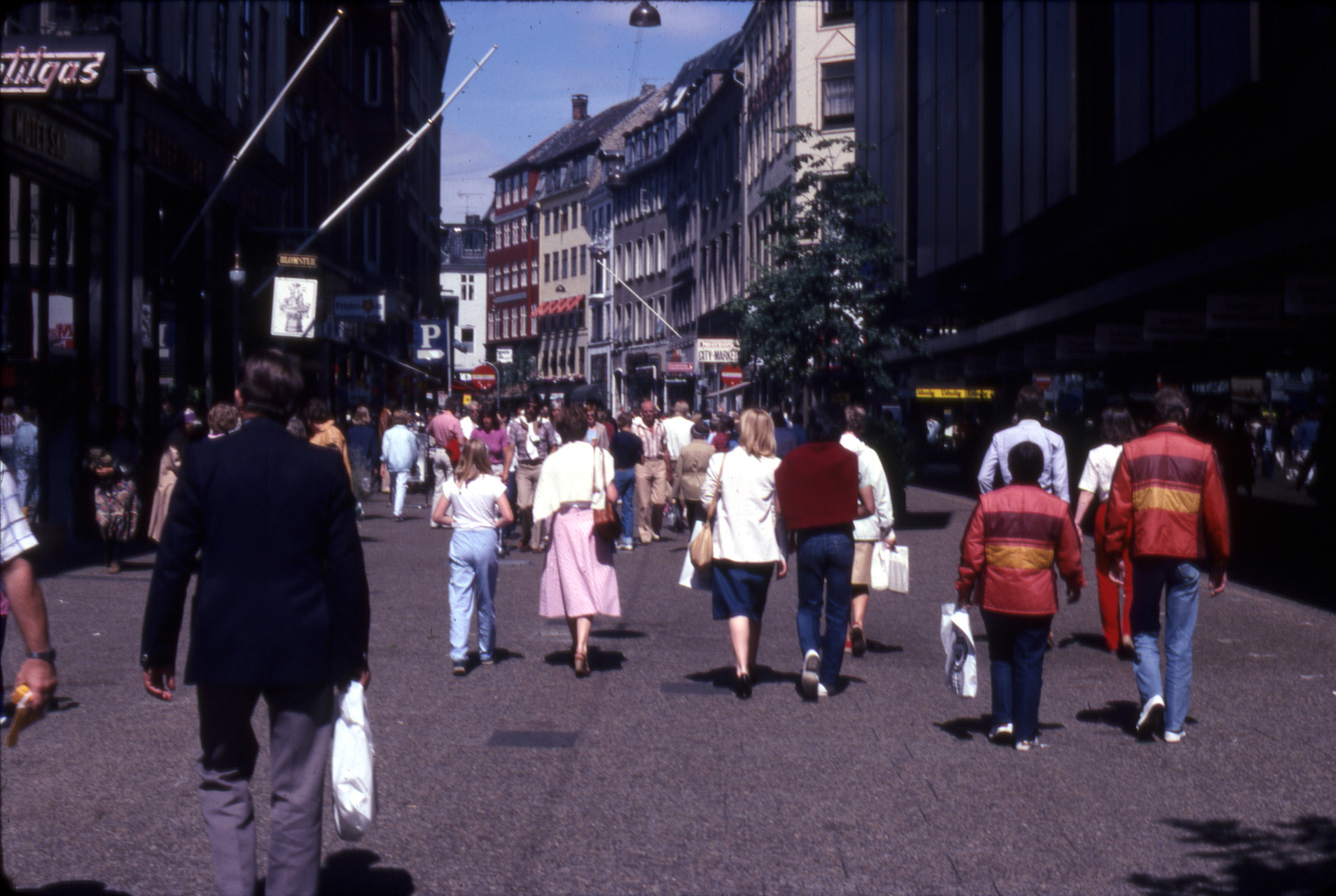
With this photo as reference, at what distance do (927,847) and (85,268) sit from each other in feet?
55.7

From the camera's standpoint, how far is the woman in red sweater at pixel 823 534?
978 cm

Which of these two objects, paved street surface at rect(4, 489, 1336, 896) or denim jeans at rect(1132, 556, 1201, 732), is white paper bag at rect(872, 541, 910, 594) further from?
denim jeans at rect(1132, 556, 1201, 732)

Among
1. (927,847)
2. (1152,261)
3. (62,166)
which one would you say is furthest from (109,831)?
(1152,261)

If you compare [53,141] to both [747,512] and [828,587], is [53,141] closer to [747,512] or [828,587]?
[747,512]

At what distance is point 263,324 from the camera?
101ft

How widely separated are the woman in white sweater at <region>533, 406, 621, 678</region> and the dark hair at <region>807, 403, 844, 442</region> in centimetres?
151

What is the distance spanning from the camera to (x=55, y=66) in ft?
53.9

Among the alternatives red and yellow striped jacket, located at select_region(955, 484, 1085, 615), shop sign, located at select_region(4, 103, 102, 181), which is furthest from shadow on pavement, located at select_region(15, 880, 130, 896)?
shop sign, located at select_region(4, 103, 102, 181)

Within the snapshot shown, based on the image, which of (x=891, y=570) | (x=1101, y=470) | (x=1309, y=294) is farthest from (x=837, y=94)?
(x=891, y=570)

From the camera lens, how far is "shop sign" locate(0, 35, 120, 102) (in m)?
16.2

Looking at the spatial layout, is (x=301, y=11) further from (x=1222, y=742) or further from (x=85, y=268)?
(x=1222, y=742)

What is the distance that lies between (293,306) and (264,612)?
78.4ft

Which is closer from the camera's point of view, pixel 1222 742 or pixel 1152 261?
pixel 1222 742

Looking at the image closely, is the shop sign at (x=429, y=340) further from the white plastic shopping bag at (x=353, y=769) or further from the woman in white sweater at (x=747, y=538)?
the white plastic shopping bag at (x=353, y=769)
